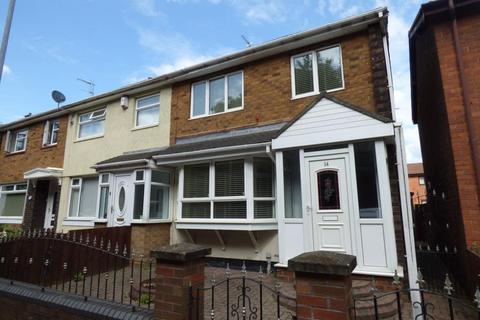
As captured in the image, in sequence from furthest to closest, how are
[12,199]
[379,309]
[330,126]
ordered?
1. [12,199]
2. [330,126]
3. [379,309]

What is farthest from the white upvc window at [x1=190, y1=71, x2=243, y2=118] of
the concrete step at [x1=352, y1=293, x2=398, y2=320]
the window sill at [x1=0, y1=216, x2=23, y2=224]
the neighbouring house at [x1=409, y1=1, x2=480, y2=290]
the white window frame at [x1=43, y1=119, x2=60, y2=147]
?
the window sill at [x1=0, y1=216, x2=23, y2=224]

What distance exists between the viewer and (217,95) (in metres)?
9.16

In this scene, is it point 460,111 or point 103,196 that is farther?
point 103,196

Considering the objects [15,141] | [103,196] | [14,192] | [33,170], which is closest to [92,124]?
[33,170]

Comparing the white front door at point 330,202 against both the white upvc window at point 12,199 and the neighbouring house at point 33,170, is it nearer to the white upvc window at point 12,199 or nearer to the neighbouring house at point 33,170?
the neighbouring house at point 33,170

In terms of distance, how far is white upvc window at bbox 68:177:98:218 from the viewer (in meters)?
11.4

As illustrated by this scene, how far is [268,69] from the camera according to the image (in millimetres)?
8258

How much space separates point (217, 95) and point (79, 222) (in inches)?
286

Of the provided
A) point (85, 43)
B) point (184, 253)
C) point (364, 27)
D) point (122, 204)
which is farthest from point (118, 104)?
point (184, 253)

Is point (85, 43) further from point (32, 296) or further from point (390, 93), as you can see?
point (390, 93)

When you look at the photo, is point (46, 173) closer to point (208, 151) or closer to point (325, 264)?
point (208, 151)

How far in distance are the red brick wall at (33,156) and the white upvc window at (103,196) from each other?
12.3ft

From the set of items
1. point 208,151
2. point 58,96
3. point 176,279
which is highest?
point 58,96

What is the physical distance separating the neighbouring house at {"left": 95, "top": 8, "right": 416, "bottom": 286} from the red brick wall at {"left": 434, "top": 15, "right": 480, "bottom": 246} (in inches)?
37.2
